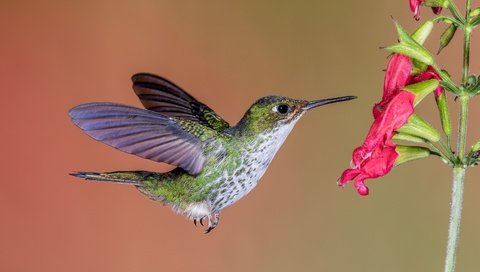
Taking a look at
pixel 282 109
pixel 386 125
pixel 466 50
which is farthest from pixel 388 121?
pixel 282 109

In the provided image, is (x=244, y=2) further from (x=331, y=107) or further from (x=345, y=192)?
(x=345, y=192)

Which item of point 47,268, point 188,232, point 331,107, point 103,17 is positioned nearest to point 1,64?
point 103,17

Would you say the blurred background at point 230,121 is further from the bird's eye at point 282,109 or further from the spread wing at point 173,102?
the bird's eye at point 282,109

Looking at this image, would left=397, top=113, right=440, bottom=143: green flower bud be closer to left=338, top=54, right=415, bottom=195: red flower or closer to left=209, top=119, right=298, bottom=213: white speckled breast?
left=338, top=54, right=415, bottom=195: red flower

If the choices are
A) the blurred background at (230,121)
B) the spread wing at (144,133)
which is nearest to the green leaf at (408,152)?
the spread wing at (144,133)

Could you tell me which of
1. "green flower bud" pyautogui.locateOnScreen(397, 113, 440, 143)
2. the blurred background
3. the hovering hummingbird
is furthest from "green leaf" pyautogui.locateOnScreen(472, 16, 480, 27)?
the blurred background

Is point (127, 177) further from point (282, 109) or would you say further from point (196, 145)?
point (282, 109)

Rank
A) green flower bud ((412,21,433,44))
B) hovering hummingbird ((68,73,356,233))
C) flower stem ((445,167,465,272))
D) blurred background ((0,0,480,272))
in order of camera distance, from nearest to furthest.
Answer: flower stem ((445,167,465,272))
green flower bud ((412,21,433,44))
hovering hummingbird ((68,73,356,233))
blurred background ((0,0,480,272))
